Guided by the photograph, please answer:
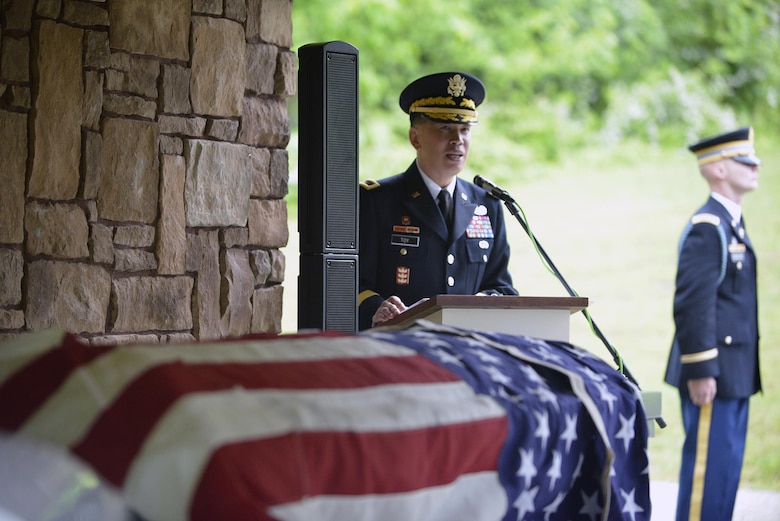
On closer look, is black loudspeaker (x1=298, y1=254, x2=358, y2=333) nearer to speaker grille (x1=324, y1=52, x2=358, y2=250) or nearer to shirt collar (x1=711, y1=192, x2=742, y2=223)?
Answer: speaker grille (x1=324, y1=52, x2=358, y2=250)

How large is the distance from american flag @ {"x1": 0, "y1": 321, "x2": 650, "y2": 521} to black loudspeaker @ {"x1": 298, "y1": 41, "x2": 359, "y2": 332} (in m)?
1.28

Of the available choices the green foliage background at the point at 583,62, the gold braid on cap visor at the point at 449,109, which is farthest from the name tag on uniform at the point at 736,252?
the green foliage background at the point at 583,62

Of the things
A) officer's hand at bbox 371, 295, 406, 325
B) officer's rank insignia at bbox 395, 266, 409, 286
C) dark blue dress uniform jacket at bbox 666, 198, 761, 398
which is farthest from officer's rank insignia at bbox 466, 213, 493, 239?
dark blue dress uniform jacket at bbox 666, 198, 761, 398

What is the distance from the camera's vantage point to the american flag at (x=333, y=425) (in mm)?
1245

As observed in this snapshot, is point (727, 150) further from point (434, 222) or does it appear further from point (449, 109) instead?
point (434, 222)

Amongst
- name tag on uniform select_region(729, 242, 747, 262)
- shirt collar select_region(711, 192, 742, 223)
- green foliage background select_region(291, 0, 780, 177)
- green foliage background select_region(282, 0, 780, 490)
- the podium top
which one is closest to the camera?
the podium top

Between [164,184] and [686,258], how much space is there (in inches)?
84.3

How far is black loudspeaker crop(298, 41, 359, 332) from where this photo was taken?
10.6 ft

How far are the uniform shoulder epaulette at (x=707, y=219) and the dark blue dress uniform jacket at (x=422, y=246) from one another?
3.81 feet

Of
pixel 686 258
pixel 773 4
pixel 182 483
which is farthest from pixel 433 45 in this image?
pixel 182 483

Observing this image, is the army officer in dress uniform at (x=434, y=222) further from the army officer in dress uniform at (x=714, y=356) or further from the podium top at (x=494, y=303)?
the army officer in dress uniform at (x=714, y=356)

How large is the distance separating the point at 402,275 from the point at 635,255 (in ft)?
16.6

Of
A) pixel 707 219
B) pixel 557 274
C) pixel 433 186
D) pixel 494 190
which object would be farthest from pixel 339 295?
pixel 707 219

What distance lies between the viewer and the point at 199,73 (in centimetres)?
346
